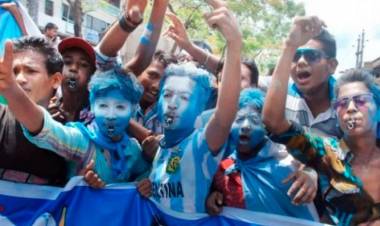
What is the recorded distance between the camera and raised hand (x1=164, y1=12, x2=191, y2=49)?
12.4 feet

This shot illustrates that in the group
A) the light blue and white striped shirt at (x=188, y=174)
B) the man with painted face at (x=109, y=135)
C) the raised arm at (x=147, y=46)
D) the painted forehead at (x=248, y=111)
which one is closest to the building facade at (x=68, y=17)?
the raised arm at (x=147, y=46)

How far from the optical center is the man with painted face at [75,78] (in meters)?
3.22

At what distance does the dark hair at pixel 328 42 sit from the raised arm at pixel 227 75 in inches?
52.9

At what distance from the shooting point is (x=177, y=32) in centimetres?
389

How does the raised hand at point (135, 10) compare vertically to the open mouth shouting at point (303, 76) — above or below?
above

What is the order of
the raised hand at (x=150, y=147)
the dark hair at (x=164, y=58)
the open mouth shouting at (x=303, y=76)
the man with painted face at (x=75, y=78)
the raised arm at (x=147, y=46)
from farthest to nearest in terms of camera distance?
the dark hair at (x=164, y=58) < the raised arm at (x=147, y=46) < the open mouth shouting at (x=303, y=76) < the man with painted face at (x=75, y=78) < the raised hand at (x=150, y=147)

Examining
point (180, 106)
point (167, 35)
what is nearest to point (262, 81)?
point (167, 35)

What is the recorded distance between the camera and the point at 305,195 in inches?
101

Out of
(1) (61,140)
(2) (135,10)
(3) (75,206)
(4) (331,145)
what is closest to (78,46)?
(2) (135,10)

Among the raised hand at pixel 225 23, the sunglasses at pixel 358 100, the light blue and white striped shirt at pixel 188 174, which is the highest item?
the raised hand at pixel 225 23

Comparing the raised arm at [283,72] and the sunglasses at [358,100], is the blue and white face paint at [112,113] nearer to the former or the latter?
the raised arm at [283,72]

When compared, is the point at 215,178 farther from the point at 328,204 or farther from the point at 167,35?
the point at 167,35

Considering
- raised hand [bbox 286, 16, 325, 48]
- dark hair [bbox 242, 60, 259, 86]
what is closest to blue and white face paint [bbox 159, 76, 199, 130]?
raised hand [bbox 286, 16, 325, 48]

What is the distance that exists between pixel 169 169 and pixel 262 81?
5.37ft
